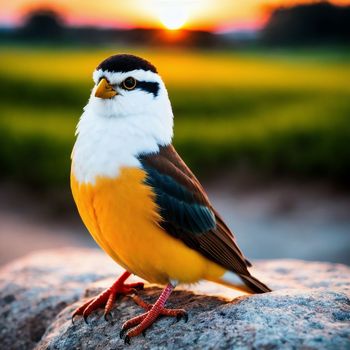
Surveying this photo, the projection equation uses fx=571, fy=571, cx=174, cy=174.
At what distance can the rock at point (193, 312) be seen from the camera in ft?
10.9

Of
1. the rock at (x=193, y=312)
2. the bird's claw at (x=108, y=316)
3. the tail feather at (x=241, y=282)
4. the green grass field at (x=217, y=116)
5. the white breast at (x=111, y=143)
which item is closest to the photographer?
the rock at (x=193, y=312)

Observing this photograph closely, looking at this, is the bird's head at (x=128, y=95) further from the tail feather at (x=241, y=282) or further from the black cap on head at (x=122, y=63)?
the tail feather at (x=241, y=282)

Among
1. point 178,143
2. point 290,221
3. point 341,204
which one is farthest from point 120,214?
point 178,143

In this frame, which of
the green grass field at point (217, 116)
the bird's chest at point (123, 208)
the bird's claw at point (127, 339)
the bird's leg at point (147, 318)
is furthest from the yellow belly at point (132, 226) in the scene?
the green grass field at point (217, 116)

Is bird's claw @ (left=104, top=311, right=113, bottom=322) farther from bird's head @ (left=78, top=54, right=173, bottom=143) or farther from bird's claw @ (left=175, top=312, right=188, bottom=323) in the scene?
bird's head @ (left=78, top=54, right=173, bottom=143)

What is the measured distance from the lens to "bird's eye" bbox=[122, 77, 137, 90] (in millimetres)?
4039

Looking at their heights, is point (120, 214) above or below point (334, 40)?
below

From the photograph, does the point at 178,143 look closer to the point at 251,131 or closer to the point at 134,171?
the point at 251,131

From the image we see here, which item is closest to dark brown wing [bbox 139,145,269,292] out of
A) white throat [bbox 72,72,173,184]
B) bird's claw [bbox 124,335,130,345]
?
white throat [bbox 72,72,173,184]

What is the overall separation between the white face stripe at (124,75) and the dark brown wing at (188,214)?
0.52m

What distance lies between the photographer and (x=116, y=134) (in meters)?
3.98

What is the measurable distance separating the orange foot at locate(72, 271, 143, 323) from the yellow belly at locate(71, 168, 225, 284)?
0.37m

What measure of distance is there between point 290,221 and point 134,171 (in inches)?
361

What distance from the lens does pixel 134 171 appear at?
3.86m
